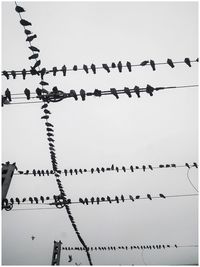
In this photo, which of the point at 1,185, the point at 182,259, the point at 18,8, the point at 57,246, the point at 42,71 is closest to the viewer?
the point at 18,8

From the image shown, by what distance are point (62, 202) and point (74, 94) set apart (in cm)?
461

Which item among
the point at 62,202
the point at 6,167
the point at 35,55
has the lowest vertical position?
the point at 62,202

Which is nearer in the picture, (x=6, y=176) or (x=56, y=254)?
(x=6, y=176)

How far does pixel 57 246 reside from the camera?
1239 centimetres

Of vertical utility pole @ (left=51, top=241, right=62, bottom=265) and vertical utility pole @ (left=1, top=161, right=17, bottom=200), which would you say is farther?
vertical utility pole @ (left=51, top=241, right=62, bottom=265)

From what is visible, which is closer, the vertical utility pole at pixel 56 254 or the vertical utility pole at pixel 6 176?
the vertical utility pole at pixel 6 176

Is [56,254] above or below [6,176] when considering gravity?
below

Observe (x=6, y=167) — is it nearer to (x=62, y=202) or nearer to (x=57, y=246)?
(x=62, y=202)

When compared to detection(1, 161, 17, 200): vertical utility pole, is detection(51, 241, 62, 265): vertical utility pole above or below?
below

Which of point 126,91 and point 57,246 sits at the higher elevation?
point 126,91

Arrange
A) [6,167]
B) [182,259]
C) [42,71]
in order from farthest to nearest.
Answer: [182,259] → [6,167] → [42,71]

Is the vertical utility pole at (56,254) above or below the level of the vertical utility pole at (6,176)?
below

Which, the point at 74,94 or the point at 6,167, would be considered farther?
the point at 6,167

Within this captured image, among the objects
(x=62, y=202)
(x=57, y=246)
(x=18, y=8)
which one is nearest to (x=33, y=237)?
(x=57, y=246)
